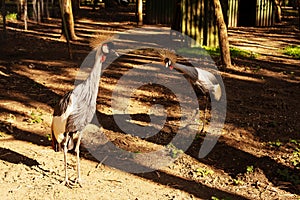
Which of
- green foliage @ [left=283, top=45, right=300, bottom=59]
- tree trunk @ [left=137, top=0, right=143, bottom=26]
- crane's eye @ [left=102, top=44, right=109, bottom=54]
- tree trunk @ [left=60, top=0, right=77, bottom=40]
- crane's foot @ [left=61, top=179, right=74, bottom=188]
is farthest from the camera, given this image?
tree trunk @ [left=137, top=0, right=143, bottom=26]

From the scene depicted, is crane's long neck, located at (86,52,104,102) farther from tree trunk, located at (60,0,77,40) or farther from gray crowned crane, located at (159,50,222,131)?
tree trunk, located at (60,0,77,40)

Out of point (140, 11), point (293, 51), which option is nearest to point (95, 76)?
point (293, 51)

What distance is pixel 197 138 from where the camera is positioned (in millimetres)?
7648

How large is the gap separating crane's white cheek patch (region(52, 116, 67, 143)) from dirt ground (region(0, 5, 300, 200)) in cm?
63

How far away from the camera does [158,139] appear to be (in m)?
7.59

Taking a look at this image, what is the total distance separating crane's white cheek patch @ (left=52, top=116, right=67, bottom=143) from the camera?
18.3 ft

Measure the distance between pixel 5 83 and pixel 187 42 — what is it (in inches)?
265

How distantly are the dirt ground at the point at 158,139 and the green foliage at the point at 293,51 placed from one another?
879 mm

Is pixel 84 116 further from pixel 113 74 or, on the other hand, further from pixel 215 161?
pixel 113 74

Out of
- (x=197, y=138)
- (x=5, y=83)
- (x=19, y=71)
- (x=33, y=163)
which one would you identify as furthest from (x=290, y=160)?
(x=19, y=71)

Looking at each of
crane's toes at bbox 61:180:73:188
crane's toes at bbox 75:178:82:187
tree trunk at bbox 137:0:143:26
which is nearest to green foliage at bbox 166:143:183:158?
crane's toes at bbox 75:178:82:187

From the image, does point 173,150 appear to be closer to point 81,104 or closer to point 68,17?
point 81,104

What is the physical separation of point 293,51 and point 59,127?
11.4 metres

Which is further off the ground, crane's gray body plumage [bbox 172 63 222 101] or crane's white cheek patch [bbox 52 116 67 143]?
crane's gray body plumage [bbox 172 63 222 101]
